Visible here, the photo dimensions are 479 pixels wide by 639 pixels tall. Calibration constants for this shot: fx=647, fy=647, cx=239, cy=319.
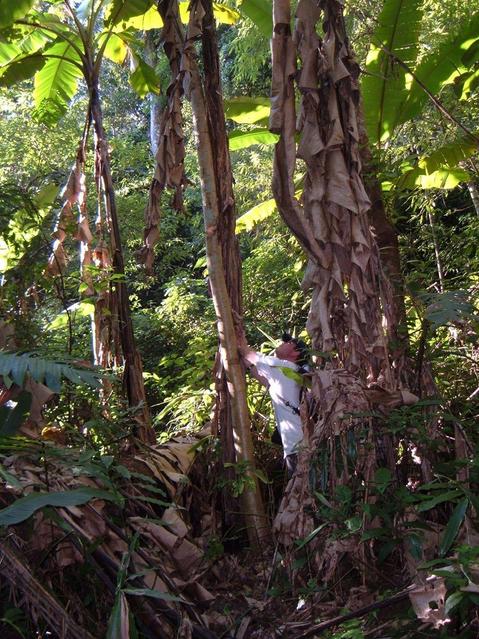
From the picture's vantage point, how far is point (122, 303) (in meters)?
5.00

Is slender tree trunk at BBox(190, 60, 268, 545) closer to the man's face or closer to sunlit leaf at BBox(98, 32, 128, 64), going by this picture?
the man's face

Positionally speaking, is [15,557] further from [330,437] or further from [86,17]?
[86,17]

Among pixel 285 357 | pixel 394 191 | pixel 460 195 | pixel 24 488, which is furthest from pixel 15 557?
pixel 460 195

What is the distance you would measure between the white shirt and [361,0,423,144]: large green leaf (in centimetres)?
234

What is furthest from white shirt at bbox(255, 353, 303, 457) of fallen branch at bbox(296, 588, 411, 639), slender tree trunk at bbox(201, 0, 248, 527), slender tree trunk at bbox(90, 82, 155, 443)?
fallen branch at bbox(296, 588, 411, 639)

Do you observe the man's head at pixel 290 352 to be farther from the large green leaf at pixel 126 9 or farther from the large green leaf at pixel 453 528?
the large green leaf at pixel 126 9

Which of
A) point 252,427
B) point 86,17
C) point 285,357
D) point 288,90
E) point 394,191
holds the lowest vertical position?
point 252,427

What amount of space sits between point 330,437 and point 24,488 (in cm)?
133

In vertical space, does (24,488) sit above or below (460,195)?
below

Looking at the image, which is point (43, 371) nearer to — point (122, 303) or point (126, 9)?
point (122, 303)

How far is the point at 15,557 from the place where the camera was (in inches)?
88.0

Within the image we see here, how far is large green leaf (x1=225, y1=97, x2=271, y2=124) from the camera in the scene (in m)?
5.52

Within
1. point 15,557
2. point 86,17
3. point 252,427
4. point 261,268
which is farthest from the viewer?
point 261,268

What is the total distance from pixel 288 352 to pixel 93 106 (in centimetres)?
286
